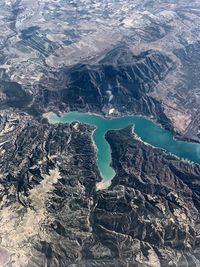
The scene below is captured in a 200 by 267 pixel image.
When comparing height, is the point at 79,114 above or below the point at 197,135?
below

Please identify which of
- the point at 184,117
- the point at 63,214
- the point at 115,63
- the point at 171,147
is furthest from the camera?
the point at 115,63

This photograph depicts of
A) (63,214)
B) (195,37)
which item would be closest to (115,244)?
(63,214)

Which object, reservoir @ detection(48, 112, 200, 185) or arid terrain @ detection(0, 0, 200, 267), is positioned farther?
reservoir @ detection(48, 112, 200, 185)

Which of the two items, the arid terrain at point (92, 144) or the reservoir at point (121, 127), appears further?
the reservoir at point (121, 127)

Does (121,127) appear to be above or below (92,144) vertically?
above

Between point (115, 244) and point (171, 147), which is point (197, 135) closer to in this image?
point (171, 147)

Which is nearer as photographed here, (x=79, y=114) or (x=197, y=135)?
(x=197, y=135)

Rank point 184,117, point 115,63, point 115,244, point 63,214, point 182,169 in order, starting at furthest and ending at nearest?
1. point 115,63
2. point 184,117
3. point 182,169
4. point 63,214
5. point 115,244

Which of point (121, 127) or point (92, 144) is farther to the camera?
point (121, 127)
